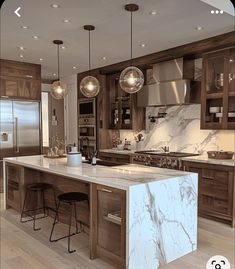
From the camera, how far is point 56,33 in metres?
4.11

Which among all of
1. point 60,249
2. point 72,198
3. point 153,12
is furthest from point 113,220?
point 153,12

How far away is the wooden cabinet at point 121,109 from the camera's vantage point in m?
6.11

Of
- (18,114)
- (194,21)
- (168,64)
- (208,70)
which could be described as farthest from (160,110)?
(18,114)

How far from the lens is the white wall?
776cm

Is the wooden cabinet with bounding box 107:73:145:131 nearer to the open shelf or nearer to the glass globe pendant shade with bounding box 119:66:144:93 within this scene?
the glass globe pendant shade with bounding box 119:66:144:93

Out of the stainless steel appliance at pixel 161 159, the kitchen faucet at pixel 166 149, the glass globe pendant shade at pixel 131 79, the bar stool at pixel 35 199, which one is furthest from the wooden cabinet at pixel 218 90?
the bar stool at pixel 35 199

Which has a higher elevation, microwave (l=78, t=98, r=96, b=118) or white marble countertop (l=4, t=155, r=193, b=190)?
microwave (l=78, t=98, r=96, b=118)

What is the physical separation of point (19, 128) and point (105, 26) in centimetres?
341

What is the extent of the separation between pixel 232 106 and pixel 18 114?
440 cm

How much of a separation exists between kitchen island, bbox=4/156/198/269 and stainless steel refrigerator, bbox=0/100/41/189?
10.3 feet

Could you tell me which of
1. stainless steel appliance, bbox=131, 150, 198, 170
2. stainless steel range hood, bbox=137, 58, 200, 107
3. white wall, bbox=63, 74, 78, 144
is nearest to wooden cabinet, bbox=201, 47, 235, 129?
stainless steel range hood, bbox=137, 58, 200, 107

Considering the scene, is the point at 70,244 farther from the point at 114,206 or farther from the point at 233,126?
the point at 233,126

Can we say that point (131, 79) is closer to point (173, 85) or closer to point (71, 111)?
point (173, 85)

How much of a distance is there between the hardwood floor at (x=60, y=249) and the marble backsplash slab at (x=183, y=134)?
4.65 feet
